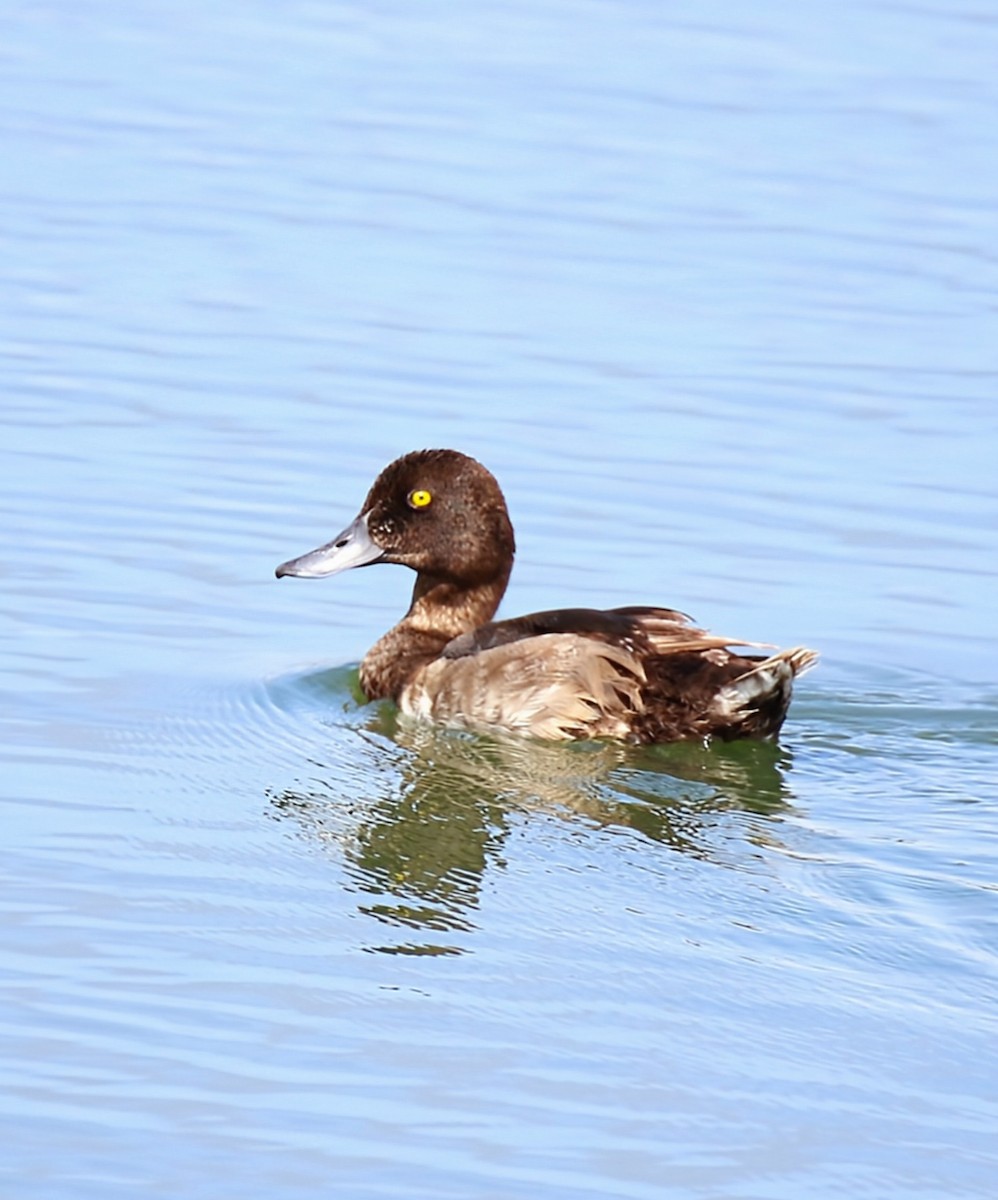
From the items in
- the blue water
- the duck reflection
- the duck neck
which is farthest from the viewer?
the duck neck

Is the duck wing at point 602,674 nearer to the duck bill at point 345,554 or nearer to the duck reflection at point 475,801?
the duck reflection at point 475,801

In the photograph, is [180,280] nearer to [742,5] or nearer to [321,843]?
[321,843]

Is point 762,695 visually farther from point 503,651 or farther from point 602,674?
point 503,651

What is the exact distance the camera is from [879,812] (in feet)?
28.0

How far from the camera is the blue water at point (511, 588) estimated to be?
6.00m

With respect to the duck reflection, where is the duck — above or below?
above

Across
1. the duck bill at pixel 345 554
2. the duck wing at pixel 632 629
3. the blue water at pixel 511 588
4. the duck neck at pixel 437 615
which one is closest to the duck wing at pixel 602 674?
the duck wing at pixel 632 629

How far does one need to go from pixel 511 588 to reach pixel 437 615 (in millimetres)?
787

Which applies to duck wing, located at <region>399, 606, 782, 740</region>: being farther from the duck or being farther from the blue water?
the blue water

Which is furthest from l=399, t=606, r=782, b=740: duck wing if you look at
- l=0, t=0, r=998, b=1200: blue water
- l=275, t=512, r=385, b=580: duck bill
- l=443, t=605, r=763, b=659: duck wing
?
l=275, t=512, r=385, b=580: duck bill

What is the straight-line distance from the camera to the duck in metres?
9.14

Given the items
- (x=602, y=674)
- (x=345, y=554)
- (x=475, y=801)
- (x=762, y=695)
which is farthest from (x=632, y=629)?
(x=345, y=554)

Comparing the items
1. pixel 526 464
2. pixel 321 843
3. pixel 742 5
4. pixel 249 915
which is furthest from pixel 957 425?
pixel 742 5

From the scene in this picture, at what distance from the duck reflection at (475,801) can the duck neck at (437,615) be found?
373mm
